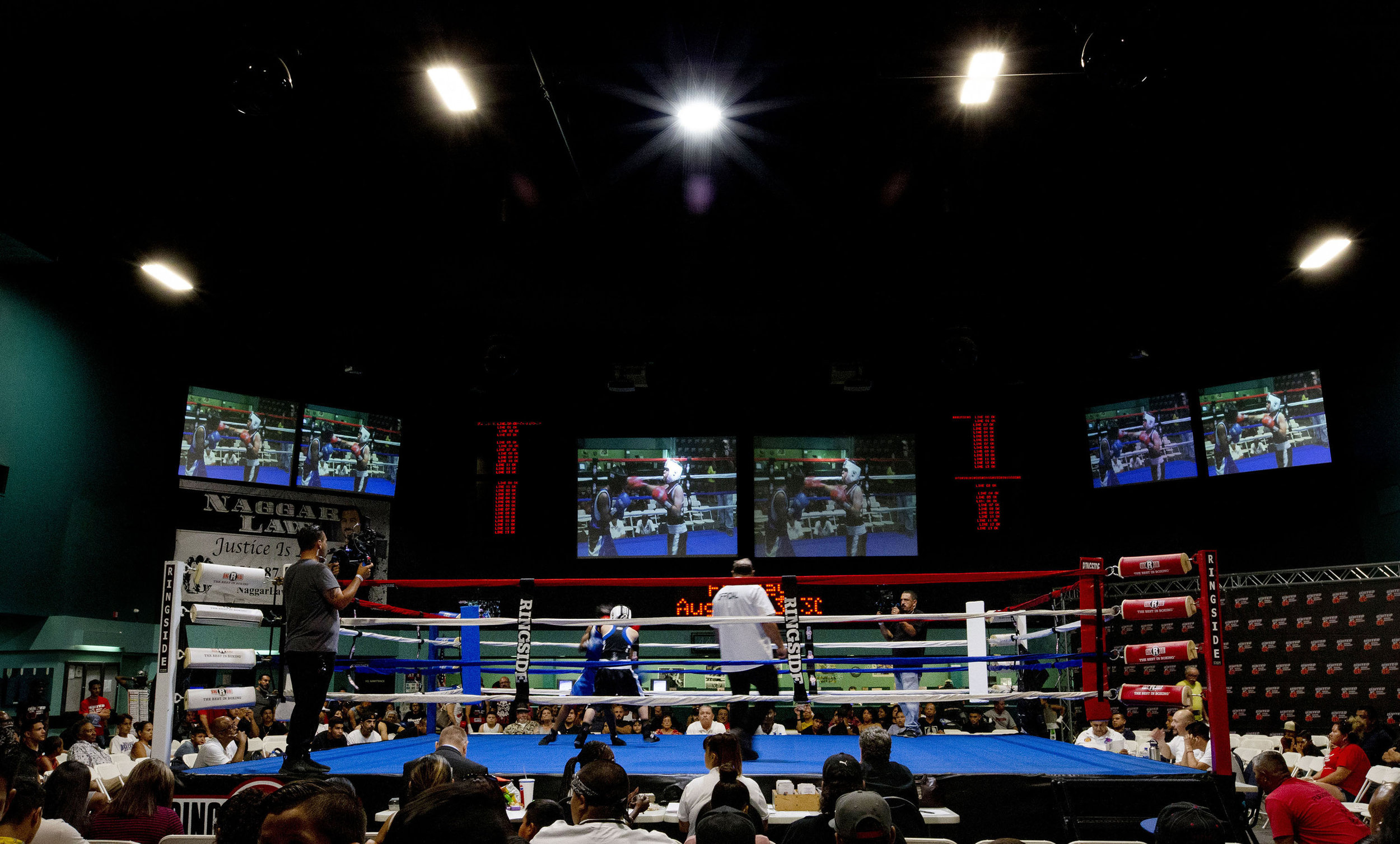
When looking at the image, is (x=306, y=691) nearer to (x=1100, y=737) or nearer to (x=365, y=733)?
A: (x=365, y=733)

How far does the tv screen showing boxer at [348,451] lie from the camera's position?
50.6 feet

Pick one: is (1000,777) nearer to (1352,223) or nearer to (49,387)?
(1352,223)

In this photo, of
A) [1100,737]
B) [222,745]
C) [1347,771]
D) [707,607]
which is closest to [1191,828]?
[1100,737]

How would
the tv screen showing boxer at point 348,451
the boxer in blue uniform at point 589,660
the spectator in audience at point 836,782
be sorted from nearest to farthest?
1. the spectator in audience at point 836,782
2. the boxer in blue uniform at point 589,660
3. the tv screen showing boxer at point 348,451

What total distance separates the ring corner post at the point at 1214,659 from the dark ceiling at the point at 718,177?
408 centimetres

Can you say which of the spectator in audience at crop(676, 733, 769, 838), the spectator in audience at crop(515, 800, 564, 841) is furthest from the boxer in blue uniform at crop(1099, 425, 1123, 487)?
the spectator in audience at crop(515, 800, 564, 841)

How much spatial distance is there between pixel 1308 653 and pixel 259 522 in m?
15.7

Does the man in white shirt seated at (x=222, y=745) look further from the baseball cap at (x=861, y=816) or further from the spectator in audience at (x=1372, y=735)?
the spectator in audience at (x=1372, y=735)

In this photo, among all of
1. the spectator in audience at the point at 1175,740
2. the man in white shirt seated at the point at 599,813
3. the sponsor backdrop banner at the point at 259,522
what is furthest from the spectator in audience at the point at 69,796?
the sponsor backdrop banner at the point at 259,522

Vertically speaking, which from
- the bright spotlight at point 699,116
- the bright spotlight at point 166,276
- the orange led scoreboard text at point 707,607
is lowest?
the orange led scoreboard text at point 707,607

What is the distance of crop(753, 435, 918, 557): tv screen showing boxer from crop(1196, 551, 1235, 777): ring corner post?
386 inches

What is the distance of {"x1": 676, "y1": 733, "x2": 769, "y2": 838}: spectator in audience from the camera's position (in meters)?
4.24

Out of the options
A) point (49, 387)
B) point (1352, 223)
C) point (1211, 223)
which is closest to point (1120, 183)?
point (1211, 223)

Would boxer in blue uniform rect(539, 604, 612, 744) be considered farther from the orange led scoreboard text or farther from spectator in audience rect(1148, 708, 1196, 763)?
the orange led scoreboard text
